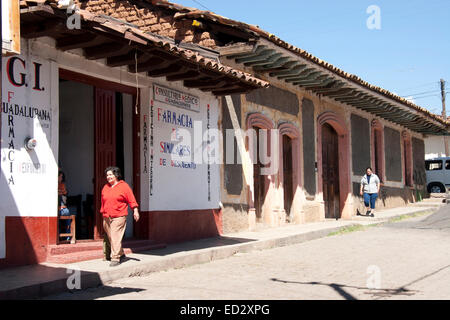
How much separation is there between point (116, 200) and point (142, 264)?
0.99 meters

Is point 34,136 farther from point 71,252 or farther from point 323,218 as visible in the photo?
point 323,218

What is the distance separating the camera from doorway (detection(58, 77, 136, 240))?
9.64 m

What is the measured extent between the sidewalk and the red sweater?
727mm

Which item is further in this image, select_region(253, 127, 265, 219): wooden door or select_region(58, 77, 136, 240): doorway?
select_region(253, 127, 265, 219): wooden door

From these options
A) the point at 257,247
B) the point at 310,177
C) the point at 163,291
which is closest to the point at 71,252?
the point at 163,291

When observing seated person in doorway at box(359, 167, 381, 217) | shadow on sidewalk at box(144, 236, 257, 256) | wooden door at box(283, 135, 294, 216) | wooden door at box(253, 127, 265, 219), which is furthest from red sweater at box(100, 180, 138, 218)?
seated person in doorway at box(359, 167, 381, 217)

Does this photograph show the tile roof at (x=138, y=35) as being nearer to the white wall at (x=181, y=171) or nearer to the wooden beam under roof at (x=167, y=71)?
the wooden beam under roof at (x=167, y=71)

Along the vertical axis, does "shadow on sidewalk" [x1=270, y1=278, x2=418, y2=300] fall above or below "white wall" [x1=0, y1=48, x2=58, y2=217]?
below

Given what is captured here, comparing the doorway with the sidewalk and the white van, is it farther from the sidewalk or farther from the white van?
the white van

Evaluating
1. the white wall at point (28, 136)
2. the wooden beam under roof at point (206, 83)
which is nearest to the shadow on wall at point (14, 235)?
the white wall at point (28, 136)

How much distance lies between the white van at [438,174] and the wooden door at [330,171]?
46.7 feet

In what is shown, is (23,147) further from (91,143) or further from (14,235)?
(91,143)

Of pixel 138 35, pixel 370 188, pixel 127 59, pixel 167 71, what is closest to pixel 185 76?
pixel 167 71

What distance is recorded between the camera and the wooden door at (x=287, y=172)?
15.4 meters
